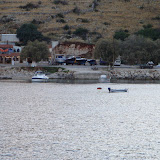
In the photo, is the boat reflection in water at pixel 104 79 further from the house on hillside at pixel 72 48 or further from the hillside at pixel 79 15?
the hillside at pixel 79 15

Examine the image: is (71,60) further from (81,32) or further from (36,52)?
(81,32)

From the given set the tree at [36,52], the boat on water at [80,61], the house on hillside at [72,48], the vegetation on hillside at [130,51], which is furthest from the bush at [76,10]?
the tree at [36,52]

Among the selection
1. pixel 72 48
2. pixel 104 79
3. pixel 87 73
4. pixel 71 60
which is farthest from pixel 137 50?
pixel 104 79

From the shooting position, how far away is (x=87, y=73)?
9394cm

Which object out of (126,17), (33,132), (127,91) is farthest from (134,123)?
(126,17)

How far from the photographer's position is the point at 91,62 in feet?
341

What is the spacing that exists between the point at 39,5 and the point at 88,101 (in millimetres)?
125724

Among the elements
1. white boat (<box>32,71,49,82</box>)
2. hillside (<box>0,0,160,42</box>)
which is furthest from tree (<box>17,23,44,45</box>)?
white boat (<box>32,71,49,82</box>)

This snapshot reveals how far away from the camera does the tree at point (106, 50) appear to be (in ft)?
334

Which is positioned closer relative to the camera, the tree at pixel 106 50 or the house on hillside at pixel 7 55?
the tree at pixel 106 50

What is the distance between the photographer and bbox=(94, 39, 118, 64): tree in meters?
102

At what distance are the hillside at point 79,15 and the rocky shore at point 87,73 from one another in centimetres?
4840

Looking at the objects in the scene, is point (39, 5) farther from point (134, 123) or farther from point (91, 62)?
point (134, 123)

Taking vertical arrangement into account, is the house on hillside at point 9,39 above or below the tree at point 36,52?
above
